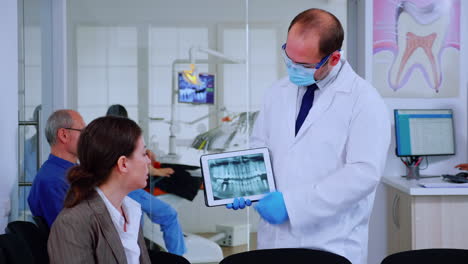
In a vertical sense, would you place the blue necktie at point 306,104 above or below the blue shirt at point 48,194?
above

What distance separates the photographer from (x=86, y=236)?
5.24 ft

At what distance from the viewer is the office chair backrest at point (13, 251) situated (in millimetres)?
1586

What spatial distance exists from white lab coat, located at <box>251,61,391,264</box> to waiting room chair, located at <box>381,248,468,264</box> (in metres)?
0.22

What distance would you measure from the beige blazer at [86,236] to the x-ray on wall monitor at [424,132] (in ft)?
7.42

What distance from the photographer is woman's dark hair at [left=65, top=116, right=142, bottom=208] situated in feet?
5.60

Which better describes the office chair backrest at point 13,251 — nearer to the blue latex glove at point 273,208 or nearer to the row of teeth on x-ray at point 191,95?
the blue latex glove at point 273,208

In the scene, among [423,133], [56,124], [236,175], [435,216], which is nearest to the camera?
[236,175]

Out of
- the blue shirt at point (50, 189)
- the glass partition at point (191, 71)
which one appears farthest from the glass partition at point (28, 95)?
the glass partition at point (191, 71)

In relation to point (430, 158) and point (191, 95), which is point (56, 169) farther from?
point (430, 158)

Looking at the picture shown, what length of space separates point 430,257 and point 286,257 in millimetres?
426

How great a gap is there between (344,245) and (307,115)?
450mm

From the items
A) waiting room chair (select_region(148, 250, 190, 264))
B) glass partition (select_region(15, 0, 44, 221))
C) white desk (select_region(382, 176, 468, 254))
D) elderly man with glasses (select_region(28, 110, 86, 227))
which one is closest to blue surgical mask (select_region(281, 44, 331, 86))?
waiting room chair (select_region(148, 250, 190, 264))

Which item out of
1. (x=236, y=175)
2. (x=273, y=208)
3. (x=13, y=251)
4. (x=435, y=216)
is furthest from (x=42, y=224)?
(x=435, y=216)

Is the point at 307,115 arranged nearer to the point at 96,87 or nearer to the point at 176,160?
the point at 176,160
